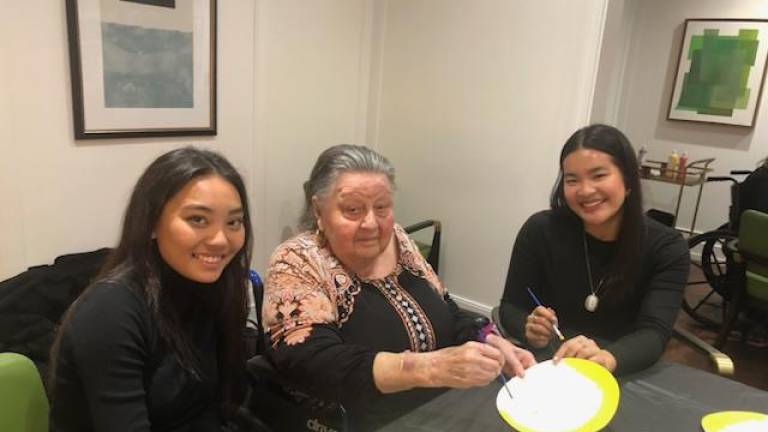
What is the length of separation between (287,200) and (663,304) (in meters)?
1.90

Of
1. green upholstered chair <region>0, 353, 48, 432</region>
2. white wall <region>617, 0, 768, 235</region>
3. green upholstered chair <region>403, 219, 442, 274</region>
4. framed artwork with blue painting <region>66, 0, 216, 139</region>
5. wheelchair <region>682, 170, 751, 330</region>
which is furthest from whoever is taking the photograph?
white wall <region>617, 0, 768, 235</region>

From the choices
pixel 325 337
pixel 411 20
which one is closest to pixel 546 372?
pixel 325 337

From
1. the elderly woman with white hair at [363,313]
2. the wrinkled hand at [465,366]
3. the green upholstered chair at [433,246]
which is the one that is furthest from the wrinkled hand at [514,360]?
the green upholstered chair at [433,246]

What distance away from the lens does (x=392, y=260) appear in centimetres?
153

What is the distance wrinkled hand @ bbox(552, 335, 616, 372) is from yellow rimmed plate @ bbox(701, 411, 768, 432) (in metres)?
0.22

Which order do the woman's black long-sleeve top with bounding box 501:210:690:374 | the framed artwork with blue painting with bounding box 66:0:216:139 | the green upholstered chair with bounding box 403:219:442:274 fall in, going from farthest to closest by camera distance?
1. the green upholstered chair with bounding box 403:219:442:274
2. the framed artwork with blue painting with bounding box 66:0:216:139
3. the woman's black long-sleeve top with bounding box 501:210:690:374

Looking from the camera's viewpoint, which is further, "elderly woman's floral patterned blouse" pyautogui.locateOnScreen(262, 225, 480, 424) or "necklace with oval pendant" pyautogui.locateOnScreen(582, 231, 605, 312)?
"necklace with oval pendant" pyautogui.locateOnScreen(582, 231, 605, 312)

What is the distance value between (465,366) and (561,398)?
24 cm

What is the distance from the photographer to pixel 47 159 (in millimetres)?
1954

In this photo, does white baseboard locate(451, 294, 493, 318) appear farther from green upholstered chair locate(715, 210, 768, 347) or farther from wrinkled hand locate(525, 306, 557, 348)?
wrinkled hand locate(525, 306, 557, 348)

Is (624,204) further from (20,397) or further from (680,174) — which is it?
(680,174)

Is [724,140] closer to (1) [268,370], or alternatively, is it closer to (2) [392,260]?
(2) [392,260]

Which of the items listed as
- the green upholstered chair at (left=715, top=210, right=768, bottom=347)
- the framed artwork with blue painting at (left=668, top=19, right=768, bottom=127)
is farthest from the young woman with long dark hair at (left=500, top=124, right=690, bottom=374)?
the framed artwork with blue painting at (left=668, top=19, right=768, bottom=127)

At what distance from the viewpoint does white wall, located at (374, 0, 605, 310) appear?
2697 millimetres
